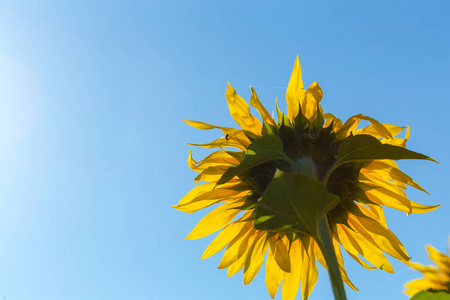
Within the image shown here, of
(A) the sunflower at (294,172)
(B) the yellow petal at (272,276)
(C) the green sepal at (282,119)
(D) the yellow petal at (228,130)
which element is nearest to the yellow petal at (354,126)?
(A) the sunflower at (294,172)

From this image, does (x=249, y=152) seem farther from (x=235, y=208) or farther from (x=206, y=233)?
(x=206, y=233)

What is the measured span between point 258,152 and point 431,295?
868 millimetres

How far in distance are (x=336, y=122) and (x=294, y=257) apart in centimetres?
86

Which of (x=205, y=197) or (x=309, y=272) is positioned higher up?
(x=205, y=197)

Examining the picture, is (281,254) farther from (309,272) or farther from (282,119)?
(282,119)

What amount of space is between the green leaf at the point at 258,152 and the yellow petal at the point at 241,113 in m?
0.51

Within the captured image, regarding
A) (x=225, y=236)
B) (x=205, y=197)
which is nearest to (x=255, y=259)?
(x=225, y=236)

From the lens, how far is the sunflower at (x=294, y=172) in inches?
85.9

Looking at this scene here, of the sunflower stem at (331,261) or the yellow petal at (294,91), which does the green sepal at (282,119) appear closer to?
the yellow petal at (294,91)

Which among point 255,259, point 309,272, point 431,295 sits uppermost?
point 255,259

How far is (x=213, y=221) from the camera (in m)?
2.62

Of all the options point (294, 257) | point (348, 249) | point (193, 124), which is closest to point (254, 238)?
point (294, 257)

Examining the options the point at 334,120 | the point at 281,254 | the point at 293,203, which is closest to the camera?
the point at 293,203

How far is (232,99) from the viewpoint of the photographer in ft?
8.47
